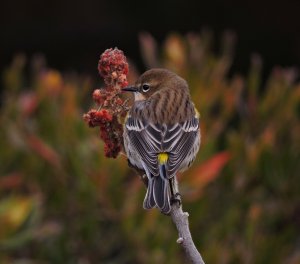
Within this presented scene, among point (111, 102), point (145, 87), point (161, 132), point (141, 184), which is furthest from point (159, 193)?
point (141, 184)

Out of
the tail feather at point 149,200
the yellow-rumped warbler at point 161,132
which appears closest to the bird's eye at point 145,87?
the yellow-rumped warbler at point 161,132

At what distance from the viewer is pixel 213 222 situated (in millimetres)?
6434

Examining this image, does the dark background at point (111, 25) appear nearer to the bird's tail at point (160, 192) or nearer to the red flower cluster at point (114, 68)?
the bird's tail at point (160, 192)

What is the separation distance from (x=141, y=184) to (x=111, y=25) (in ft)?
15.3

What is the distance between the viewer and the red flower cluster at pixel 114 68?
4.07m

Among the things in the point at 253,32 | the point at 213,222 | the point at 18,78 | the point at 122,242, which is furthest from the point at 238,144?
the point at 253,32

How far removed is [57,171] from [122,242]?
0.60 meters

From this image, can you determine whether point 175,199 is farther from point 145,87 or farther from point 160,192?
point 145,87

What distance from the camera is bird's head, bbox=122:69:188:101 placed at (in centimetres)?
534

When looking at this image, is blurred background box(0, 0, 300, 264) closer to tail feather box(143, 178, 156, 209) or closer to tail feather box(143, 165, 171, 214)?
tail feather box(143, 165, 171, 214)

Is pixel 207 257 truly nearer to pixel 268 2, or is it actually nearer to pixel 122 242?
pixel 122 242

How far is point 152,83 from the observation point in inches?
213

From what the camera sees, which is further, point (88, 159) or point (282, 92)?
point (282, 92)

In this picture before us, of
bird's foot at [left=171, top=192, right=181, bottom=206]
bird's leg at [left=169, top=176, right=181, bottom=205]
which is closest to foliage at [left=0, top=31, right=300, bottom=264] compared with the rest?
bird's leg at [left=169, top=176, right=181, bottom=205]
